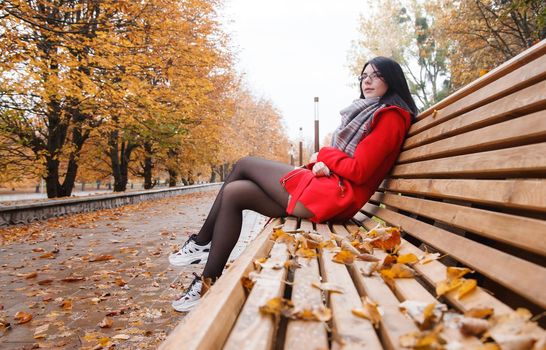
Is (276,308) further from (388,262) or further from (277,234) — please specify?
(277,234)

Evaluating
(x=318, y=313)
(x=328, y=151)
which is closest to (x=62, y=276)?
(x=328, y=151)

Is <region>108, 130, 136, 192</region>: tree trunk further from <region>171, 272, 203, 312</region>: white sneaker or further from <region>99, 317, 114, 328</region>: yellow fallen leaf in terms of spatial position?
<region>171, 272, 203, 312</region>: white sneaker

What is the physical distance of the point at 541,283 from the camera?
0.95 metres

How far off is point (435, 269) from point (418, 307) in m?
0.42

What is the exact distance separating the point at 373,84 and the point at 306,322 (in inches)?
91.4

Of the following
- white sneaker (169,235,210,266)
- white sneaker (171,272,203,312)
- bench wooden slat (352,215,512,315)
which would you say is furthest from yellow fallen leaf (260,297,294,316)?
white sneaker (169,235,210,266)

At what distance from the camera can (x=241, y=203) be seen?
2.74 m

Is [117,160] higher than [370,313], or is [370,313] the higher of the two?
[117,160]

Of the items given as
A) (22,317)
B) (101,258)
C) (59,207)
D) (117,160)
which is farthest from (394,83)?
(117,160)

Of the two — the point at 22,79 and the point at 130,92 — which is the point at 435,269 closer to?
the point at 130,92

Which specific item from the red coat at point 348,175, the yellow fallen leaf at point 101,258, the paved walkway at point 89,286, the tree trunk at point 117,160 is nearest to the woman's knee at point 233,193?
the red coat at point 348,175

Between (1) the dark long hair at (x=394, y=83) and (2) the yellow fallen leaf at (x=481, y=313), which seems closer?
(2) the yellow fallen leaf at (x=481, y=313)

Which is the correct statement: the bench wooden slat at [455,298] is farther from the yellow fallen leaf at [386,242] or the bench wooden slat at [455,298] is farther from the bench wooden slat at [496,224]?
the yellow fallen leaf at [386,242]

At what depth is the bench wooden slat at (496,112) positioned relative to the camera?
49.0 inches
